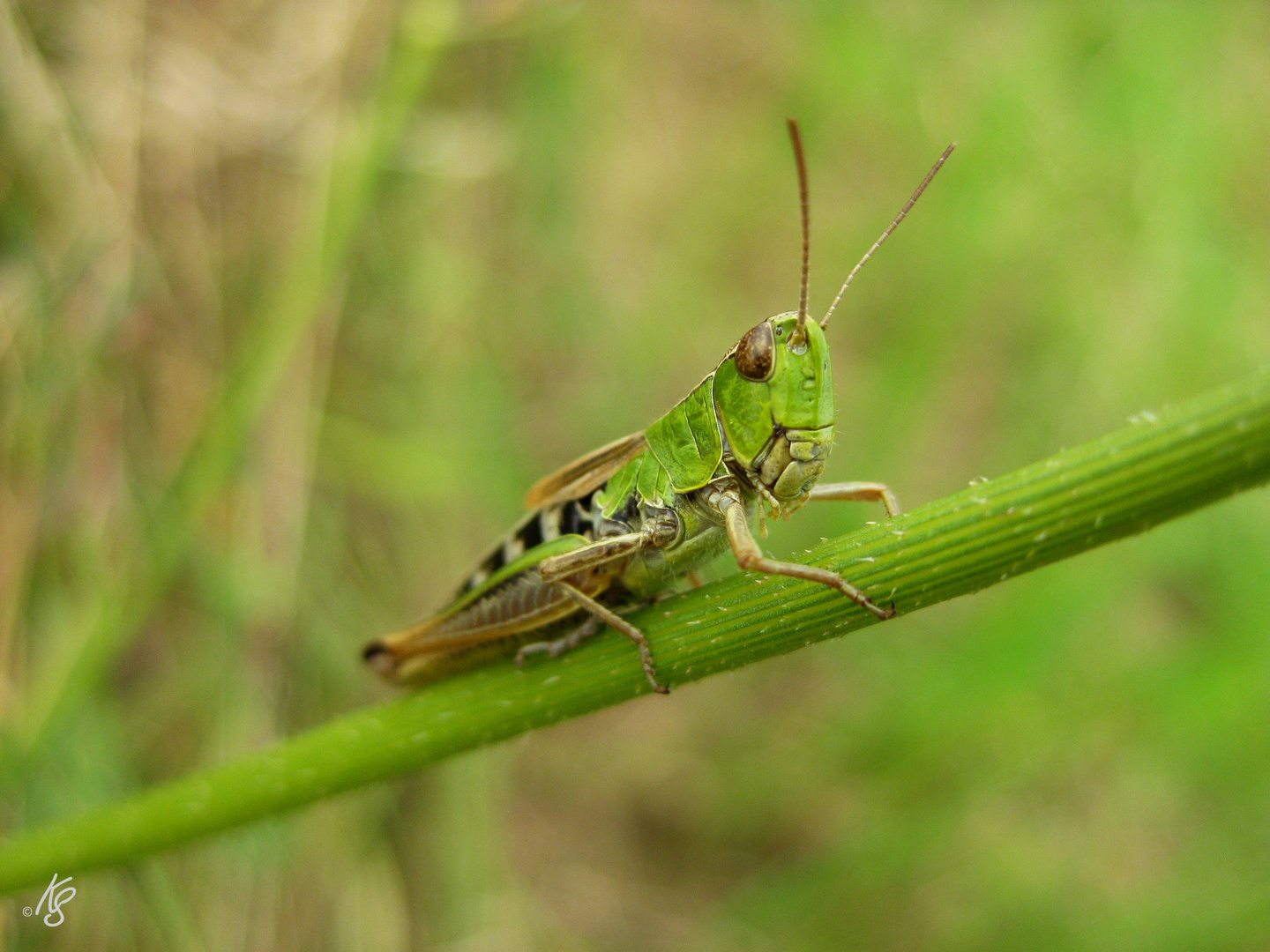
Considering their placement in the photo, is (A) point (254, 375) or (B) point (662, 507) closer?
(B) point (662, 507)

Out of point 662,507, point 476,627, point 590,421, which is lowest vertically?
point 476,627

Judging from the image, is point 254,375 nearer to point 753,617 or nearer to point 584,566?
point 584,566

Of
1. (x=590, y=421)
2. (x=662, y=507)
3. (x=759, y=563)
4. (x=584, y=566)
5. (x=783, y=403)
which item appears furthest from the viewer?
(x=590, y=421)

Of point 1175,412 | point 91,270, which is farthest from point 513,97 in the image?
point 1175,412

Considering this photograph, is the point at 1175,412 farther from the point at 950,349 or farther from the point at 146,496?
the point at 950,349
